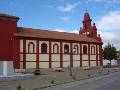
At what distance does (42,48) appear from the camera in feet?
190

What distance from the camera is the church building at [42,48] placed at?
172ft

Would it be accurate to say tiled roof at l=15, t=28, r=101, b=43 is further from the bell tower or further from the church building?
the bell tower

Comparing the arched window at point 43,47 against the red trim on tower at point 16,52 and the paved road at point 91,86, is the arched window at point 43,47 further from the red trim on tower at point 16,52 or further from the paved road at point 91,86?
the paved road at point 91,86

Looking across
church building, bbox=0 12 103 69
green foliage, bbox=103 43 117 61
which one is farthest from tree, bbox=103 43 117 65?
church building, bbox=0 12 103 69

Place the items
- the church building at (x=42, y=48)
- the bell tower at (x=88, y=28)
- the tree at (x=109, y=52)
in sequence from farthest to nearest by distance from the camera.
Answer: the tree at (x=109, y=52), the bell tower at (x=88, y=28), the church building at (x=42, y=48)

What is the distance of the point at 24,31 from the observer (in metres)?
58.0

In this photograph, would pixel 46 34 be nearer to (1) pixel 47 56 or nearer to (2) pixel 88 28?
(1) pixel 47 56

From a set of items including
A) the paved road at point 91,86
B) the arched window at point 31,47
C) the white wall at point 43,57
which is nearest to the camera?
the paved road at point 91,86

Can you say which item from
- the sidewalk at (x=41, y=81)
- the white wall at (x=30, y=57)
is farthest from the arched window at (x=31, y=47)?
the sidewalk at (x=41, y=81)

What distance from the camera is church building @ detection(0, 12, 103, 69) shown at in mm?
52469

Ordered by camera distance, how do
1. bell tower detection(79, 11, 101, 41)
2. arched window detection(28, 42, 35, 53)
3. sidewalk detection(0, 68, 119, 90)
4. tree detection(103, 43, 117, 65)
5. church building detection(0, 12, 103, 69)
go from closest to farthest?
1. sidewalk detection(0, 68, 119, 90)
2. church building detection(0, 12, 103, 69)
3. arched window detection(28, 42, 35, 53)
4. bell tower detection(79, 11, 101, 41)
5. tree detection(103, 43, 117, 65)

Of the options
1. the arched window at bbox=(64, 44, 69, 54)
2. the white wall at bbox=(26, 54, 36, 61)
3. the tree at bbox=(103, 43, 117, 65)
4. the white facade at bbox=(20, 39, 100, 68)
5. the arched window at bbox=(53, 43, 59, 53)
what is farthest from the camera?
the tree at bbox=(103, 43, 117, 65)

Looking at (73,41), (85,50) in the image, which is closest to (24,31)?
(73,41)

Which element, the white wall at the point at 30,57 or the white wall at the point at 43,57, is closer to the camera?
the white wall at the point at 30,57
